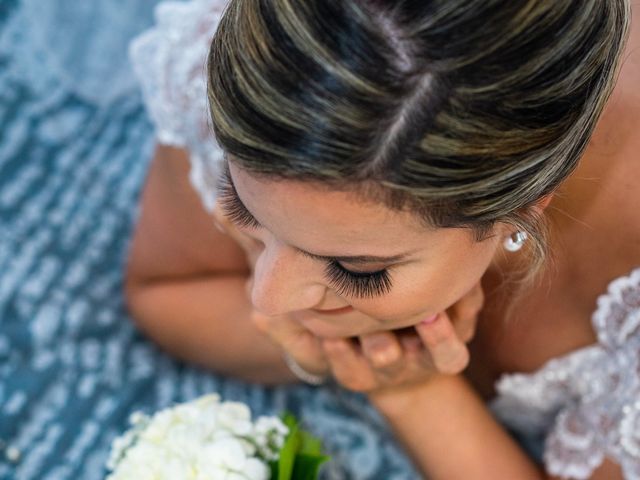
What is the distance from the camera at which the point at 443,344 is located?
1070 millimetres

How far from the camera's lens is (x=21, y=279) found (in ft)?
4.66

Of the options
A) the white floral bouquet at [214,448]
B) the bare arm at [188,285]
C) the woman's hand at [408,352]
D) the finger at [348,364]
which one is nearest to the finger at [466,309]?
the woman's hand at [408,352]

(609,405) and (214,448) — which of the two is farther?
(609,405)

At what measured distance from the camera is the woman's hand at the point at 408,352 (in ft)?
3.51

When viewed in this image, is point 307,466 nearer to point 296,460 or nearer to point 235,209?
point 296,460

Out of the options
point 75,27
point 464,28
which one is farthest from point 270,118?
point 75,27

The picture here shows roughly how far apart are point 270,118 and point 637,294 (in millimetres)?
533

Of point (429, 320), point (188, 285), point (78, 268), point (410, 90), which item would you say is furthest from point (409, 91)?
point (78, 268)

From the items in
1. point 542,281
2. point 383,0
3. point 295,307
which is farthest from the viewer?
point 542,281

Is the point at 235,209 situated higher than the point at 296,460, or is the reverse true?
the point at 235,209

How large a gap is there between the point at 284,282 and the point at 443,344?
30 centimetres

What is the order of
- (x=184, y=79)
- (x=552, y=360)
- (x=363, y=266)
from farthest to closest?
(x=184, y=79) < (x=552, y=360) < (x=363, y=266)

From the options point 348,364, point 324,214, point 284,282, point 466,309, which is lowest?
point 348,364

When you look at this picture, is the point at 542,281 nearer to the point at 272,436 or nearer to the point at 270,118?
the point at 272,436
